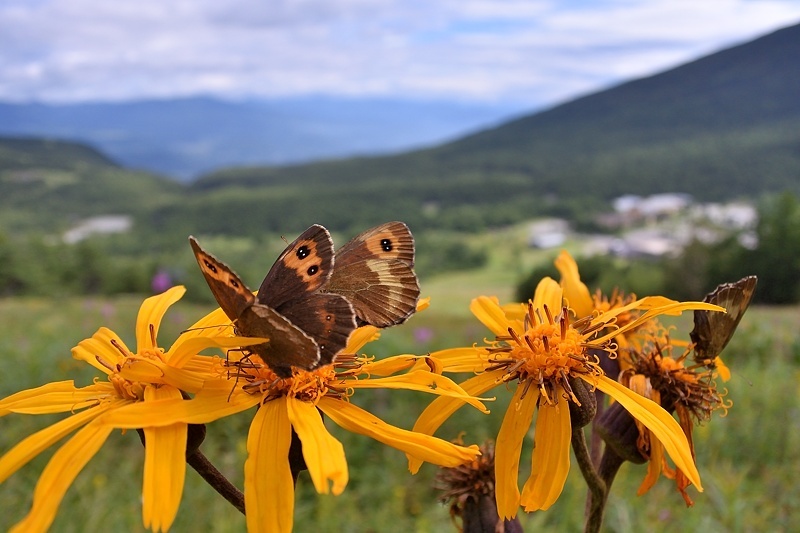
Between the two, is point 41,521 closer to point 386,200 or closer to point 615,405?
point 615,405

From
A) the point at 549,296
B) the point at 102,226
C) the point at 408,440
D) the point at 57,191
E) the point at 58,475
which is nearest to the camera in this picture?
the point at 58,475

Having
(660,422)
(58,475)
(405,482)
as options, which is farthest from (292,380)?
(405,482)

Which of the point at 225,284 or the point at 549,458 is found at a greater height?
the point at 225,284

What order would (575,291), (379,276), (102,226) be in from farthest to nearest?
(102,226) → (575,291) → (379,276)

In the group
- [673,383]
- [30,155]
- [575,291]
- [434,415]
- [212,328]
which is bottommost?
[673,383]

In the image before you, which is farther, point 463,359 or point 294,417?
point 463,359

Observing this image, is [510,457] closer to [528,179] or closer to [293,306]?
[293,306]

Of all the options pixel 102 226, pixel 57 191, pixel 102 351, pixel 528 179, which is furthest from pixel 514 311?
pixel 57 191

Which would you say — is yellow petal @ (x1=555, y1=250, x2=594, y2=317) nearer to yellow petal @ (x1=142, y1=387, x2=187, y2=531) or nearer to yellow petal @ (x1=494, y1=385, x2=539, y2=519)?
yellow petal @ (x1=494, y1=385, x2=539, y2=519)
